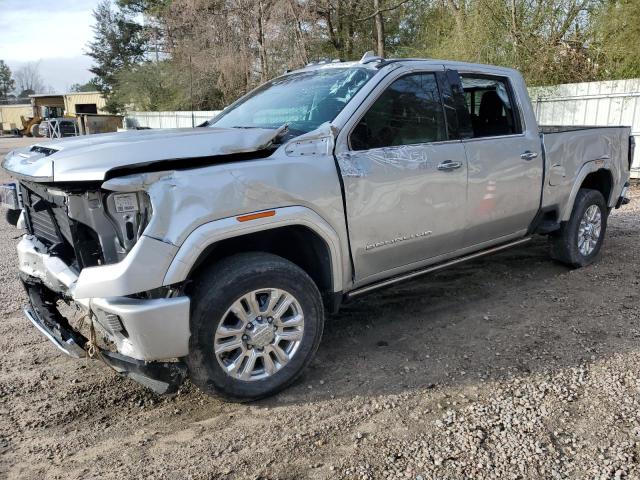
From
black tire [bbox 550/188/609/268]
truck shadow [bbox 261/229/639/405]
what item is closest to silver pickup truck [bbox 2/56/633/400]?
truck shadow [bbox 261/229/639/405]

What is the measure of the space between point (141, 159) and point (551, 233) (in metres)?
4.25

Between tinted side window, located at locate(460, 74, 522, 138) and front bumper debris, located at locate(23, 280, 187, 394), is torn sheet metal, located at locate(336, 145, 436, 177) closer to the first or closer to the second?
tinted side window, located at locate(460, 74, 522, 138)

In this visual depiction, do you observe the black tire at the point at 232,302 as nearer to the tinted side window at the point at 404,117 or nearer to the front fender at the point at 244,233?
the front fender at the point at 244,233

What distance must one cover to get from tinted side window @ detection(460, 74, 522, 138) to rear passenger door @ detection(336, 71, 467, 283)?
72cm

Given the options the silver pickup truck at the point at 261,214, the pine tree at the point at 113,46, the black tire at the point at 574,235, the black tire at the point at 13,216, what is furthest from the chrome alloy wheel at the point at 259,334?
the pine tree at the point at 113,46

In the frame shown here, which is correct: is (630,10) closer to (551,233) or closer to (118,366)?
(551,233)

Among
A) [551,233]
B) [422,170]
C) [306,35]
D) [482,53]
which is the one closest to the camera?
[422,170]

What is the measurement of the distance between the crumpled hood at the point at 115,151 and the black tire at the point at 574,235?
11.7ft

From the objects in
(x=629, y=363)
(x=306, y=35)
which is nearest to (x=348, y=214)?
(x=629, y=363)

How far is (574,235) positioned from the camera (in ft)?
17.9

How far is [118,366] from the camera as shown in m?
2.94

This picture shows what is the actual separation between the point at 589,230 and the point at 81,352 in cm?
502

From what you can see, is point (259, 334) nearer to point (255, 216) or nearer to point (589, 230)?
point (255, 216)

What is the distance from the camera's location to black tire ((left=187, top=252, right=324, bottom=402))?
2910 mm
